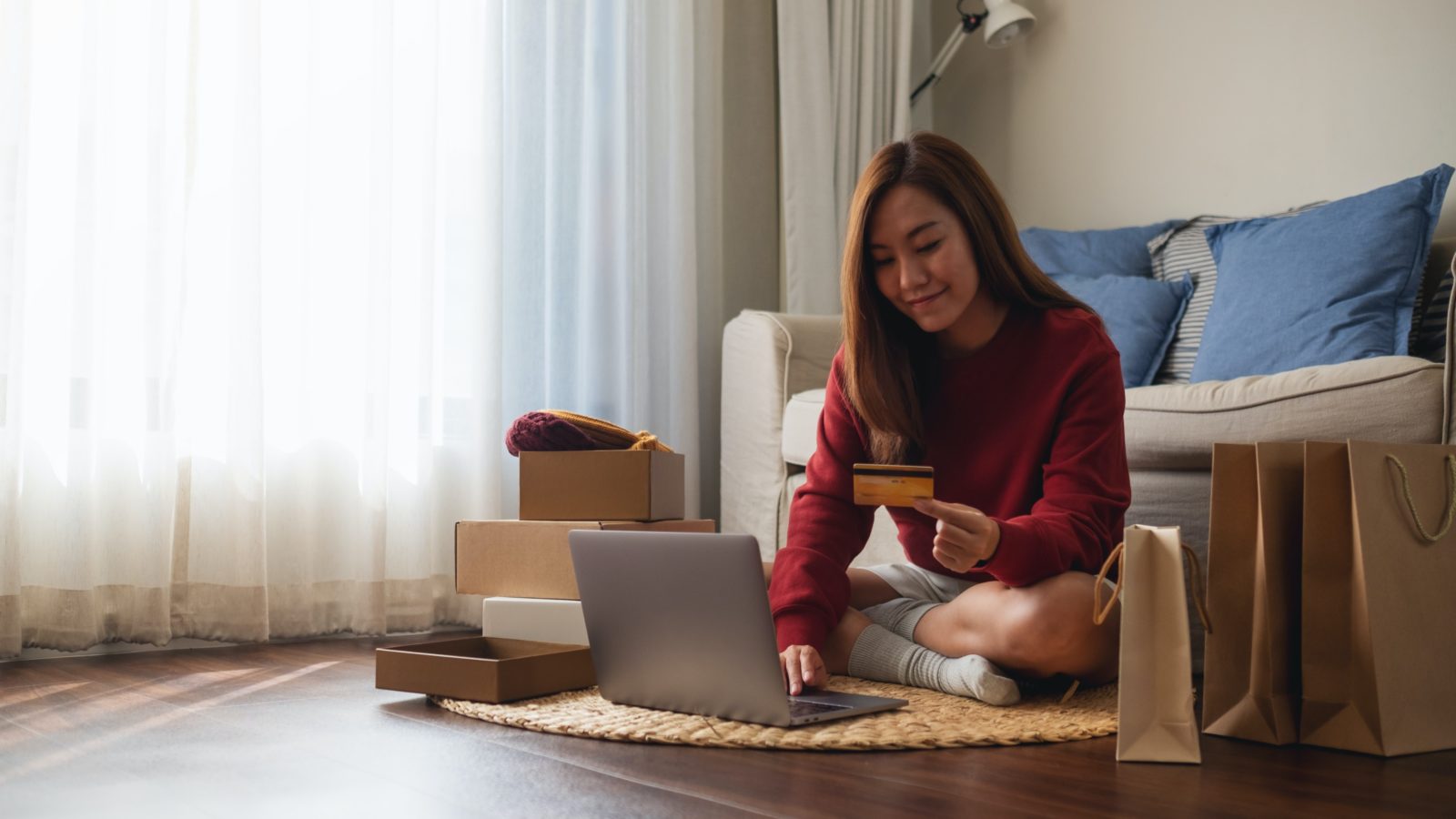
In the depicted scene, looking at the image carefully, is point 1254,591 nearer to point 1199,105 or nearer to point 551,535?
point 551,535

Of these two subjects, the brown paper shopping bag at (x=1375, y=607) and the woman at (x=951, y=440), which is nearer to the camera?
the brown paper shopping bag at (x=1375, y=607)

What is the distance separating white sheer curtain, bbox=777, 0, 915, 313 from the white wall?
0.31 m

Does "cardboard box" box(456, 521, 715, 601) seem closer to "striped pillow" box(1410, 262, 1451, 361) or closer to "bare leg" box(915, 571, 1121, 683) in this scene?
"bare leg" box(915, 571, 1121, 683)

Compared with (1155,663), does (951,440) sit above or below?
above

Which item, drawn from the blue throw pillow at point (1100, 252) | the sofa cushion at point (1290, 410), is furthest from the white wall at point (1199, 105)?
the sofa cushion at point (1290, 410)

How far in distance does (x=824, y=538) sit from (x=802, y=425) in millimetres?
790

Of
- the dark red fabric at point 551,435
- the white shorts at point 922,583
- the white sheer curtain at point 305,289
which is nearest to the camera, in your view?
the white shorts at point 922,583

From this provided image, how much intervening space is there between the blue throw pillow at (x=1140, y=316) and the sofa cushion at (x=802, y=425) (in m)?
0.58

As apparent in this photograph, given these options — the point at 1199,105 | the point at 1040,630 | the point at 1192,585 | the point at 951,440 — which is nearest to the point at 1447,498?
the point at 1192,585

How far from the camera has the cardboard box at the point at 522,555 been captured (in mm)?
1709

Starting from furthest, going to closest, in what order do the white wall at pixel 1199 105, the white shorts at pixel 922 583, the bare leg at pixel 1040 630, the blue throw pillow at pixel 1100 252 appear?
1. the blue throw pillow at pixel 1100 252
2. the white wall at pixel 1199 105
3. the white shorts at pixel 922 583
4. the bare leg at pixel 1040 630

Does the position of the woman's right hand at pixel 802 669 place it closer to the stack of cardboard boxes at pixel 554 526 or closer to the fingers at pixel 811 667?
the fingers at pixel 811 667

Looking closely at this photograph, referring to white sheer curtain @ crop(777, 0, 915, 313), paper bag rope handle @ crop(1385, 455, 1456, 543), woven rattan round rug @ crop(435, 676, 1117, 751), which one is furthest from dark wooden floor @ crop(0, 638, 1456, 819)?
white sheer curtain @ crop(777, 0, 915, 313)

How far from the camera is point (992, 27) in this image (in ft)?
9.90
